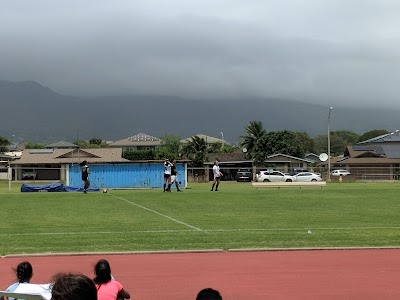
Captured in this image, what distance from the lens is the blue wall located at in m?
48.2

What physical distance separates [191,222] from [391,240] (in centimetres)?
660

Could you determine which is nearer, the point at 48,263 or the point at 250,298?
the point at 250,298

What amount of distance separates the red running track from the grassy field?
1.15 metres

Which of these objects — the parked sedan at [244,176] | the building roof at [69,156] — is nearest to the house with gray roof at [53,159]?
the building roof at [69,156]

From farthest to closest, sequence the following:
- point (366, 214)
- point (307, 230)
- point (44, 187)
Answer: point (44, 187)
point (366, 214)
point (307, 230)

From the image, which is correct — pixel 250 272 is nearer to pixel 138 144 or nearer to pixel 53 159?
pixel 53 159

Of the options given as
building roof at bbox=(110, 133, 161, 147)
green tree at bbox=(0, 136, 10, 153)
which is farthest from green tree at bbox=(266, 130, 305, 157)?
green tree at bbox=(0, 136, 10, 153)

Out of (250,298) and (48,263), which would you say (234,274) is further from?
(48,263)

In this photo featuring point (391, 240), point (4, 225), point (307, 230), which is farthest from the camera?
point (4, 225)

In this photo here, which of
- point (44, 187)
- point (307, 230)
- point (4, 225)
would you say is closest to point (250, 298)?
point (307, 230)

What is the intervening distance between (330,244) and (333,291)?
4.81 metres

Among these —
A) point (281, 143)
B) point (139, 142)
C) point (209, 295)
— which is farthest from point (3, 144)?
point (209, 295)

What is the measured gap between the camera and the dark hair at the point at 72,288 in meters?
2.86

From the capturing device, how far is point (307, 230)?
17125 mm
